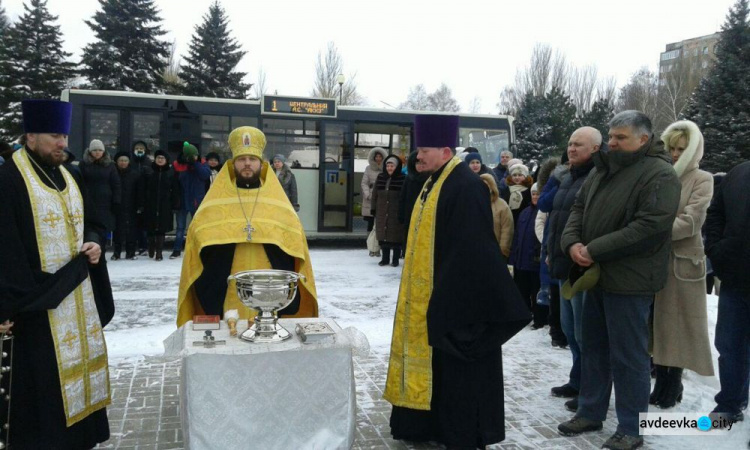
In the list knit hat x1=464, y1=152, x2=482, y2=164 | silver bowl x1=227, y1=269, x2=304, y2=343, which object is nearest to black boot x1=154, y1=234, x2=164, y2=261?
knit hat x1=464, y1=152, x2=482, y2=164

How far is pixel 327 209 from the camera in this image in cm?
1443

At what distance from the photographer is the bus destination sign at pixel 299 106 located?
13812mm

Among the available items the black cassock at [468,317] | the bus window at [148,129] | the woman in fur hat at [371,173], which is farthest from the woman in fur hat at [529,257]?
the bus window at [148,129]

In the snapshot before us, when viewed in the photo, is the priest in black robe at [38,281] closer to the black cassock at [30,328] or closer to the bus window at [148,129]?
the black cassock at [30,328]

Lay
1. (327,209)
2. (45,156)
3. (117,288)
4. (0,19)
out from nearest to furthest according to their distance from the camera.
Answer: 1. (45,156)
2. (117,288)
3. (327,209)
4. (0,19)

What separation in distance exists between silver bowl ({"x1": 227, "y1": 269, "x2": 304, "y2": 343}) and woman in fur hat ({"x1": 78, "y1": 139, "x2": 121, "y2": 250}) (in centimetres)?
807

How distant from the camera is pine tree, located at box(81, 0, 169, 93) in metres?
33.5

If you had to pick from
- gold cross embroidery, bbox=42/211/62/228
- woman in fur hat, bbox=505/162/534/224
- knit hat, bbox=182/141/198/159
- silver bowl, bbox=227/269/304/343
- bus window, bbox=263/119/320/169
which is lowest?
silver bowl, bbox=227/269/304/343

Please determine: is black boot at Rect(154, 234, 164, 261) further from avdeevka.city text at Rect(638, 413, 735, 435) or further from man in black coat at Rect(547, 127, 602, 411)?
avdeevka.city text at Rect(638, 413, 735, 435)

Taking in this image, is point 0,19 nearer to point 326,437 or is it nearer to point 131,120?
point 131,120

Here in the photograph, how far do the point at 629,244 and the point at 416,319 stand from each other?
139 cm

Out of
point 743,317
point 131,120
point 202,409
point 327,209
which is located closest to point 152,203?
point 131,120

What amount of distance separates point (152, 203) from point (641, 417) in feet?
31.3

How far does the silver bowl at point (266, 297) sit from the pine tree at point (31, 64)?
30.1 m
